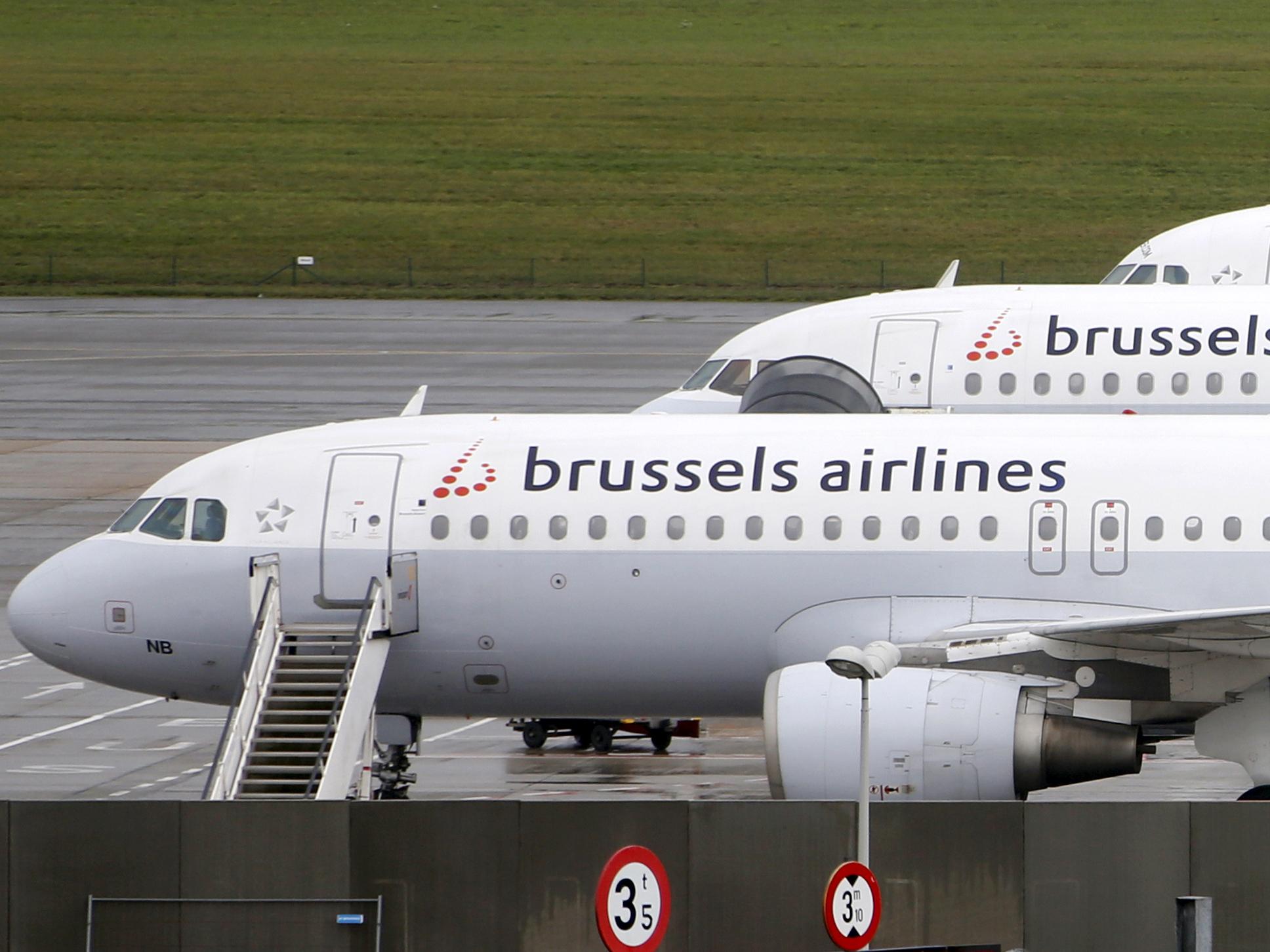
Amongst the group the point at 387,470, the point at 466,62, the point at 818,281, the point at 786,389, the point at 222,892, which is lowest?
the point at 222,892

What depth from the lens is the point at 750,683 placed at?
27906mm

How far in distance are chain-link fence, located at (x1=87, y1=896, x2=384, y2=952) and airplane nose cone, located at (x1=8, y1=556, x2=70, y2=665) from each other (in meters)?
7.05

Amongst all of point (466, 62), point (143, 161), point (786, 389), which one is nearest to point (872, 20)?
point (466, 62)

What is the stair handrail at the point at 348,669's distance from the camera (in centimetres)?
2528

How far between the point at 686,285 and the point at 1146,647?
74.8m

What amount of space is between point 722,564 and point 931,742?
3898 millimetres

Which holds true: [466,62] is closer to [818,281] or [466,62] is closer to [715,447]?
[818,281]

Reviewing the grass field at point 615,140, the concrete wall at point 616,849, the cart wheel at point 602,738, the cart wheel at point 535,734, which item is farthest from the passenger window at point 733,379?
the grass field at point 615,140

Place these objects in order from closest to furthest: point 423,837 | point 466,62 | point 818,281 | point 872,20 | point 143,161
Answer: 1. point 423,837
2. point 818,281
3. point 143,161
4. point 466,62
5. point 872,20

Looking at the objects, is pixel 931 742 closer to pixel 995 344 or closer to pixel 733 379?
pixel 995 344

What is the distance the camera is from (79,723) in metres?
37.0

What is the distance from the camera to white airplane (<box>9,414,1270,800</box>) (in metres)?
26.6

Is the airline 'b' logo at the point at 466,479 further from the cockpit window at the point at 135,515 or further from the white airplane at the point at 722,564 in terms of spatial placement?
the cockpit window at the point at 135,515

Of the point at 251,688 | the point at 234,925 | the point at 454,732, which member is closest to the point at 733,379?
the point at 454,732
